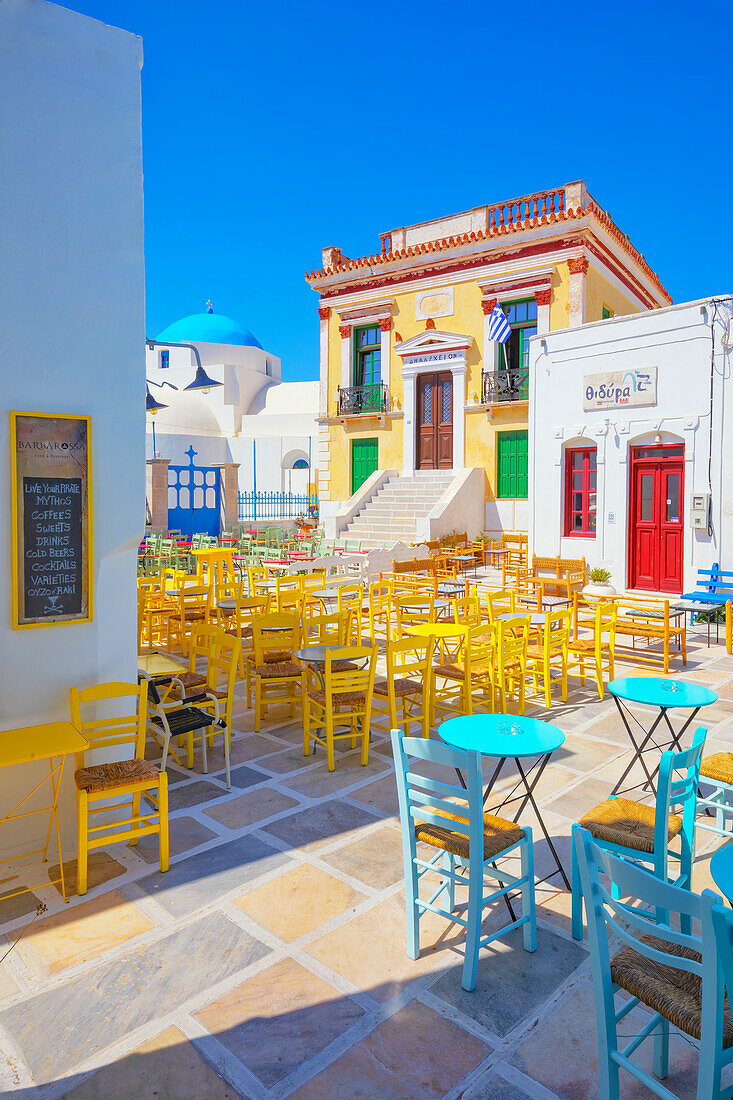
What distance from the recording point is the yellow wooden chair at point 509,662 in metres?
6.11

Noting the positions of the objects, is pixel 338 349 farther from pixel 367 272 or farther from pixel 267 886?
pixel 267 886

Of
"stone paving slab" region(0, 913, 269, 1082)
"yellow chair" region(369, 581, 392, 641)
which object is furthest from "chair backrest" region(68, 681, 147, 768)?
"yellow chair" region(369, 581, 392, 641)

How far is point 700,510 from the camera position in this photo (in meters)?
11.3

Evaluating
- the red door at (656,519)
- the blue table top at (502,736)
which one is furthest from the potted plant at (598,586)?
the blue table top at (502,736)

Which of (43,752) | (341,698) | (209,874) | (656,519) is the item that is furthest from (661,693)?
(656,519)

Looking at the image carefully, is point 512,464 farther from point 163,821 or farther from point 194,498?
point 163,821

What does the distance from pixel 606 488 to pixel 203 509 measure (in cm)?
1214

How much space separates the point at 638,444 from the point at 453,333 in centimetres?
764

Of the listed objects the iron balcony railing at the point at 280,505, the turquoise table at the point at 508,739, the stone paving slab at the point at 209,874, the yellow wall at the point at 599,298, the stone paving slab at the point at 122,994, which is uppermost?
the yellow wall at the point at 599,298

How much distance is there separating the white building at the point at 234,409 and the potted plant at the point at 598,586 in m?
18.3

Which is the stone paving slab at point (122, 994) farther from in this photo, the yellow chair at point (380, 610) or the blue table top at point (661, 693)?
the yellow chair at point (380, 610)

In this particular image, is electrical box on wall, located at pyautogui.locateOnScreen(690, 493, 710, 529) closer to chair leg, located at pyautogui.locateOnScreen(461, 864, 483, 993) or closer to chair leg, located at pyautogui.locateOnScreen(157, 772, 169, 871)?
chair leg, located at pyautogui.locateOnScreen(461, 864, 483, 993)

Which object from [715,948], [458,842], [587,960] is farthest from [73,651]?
[715,948]

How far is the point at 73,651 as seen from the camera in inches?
163
